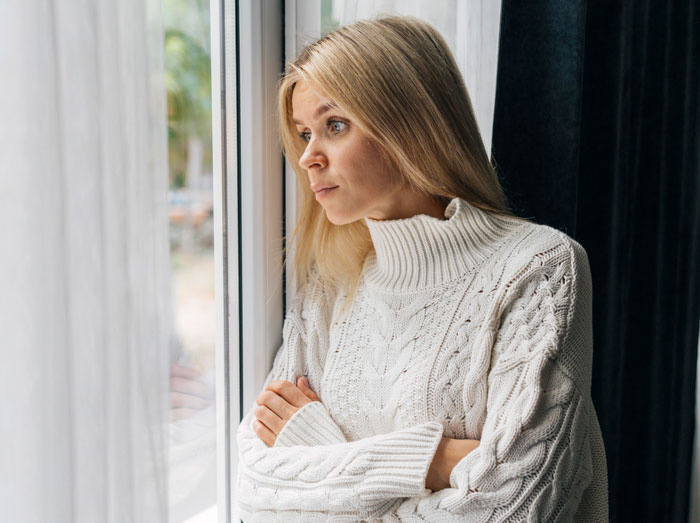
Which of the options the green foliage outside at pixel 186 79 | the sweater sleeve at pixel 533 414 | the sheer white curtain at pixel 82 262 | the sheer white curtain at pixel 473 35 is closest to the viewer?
the sheer white curtain at pixel 82 262

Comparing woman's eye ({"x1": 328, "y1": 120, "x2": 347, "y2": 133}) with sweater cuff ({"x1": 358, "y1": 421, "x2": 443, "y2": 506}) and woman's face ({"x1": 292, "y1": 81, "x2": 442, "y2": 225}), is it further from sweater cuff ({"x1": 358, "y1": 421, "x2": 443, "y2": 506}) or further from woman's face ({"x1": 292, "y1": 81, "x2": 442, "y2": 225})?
sweater cuff ({"x1": 358, "y1": 421, "x2": 443, "y2": 506})

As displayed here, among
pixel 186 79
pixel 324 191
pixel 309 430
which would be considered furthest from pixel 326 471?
pixel 186 79

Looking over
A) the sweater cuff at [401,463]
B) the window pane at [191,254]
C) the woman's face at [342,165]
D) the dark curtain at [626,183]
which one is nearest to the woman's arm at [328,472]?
the sweater cuff at [401,463]

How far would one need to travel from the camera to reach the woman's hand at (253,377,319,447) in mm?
1183

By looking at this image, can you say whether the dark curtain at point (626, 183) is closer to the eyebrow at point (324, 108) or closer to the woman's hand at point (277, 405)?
the eyebrow at point (324, 108)

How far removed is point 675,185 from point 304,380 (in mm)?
973

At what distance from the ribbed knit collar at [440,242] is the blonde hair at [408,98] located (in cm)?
4

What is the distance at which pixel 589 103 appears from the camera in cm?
147

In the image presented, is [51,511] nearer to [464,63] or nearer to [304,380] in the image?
[304,380]

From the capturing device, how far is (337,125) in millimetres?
1120

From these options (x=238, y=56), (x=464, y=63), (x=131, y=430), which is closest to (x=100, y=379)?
(x=131, y=430)

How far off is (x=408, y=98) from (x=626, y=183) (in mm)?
682

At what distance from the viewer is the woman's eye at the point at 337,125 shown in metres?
1.11

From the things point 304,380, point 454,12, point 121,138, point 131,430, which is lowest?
point 304,380
